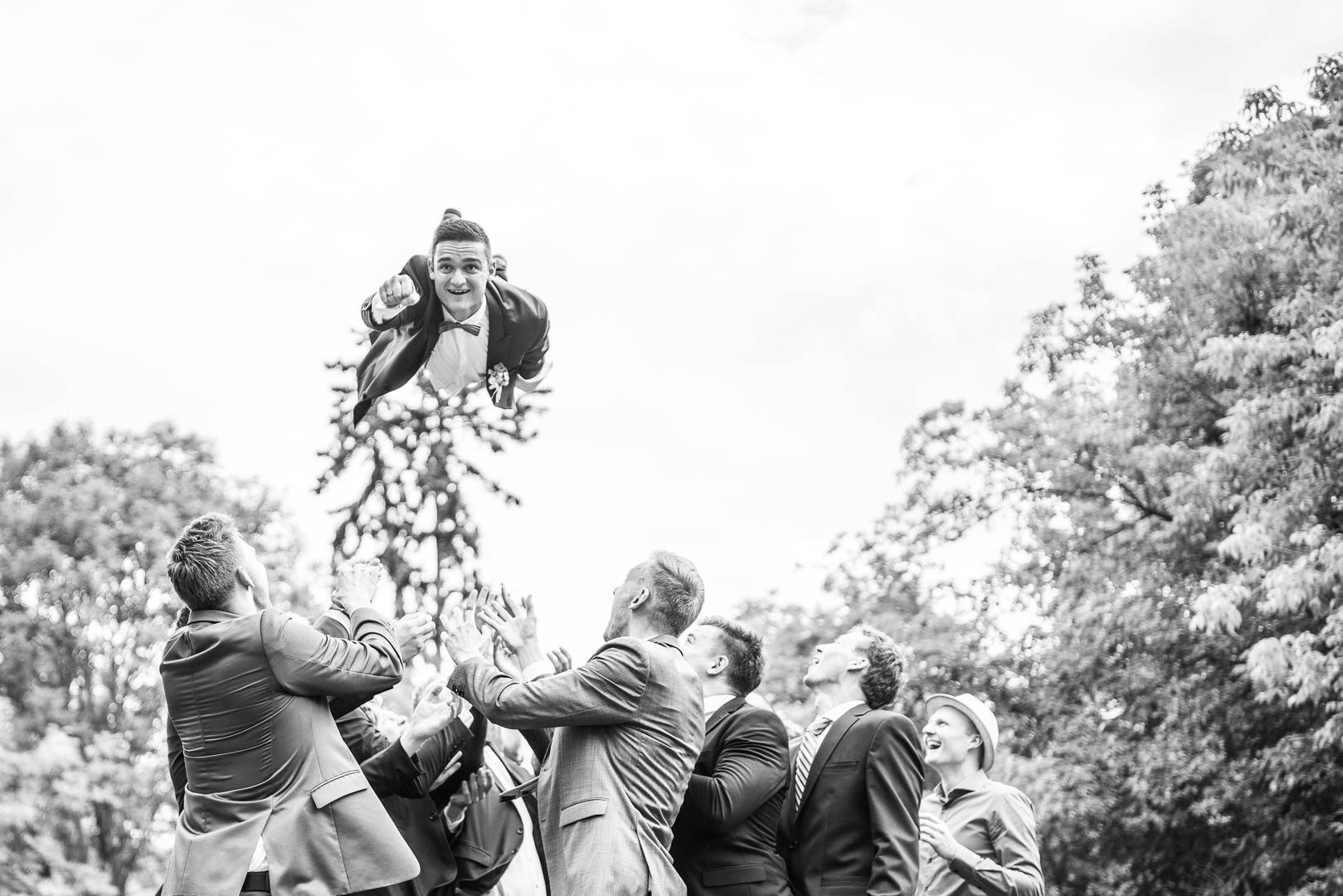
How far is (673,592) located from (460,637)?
2.22 ft

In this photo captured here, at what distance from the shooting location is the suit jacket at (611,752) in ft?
13.5

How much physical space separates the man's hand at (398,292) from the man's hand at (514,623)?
5.88 feet

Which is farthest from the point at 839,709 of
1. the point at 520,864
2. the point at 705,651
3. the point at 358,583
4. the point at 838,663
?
the point at 520,864

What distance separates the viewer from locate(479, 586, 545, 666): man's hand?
14.5 feet

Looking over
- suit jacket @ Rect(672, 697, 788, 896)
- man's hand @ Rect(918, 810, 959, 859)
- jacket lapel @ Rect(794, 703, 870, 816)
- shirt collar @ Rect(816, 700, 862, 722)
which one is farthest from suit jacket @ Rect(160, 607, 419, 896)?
man's hand @ Rect(918, 810, 959, 859)

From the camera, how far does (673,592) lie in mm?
4473

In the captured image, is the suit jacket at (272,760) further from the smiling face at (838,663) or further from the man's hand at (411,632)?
the smiling face at (838,663)

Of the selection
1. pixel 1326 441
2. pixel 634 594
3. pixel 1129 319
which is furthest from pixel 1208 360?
pixel 634 594

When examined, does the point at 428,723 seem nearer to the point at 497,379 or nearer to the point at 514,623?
the point at 514,623

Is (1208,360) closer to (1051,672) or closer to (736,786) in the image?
(1051,672)

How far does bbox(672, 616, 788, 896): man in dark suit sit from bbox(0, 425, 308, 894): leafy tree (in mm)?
18896

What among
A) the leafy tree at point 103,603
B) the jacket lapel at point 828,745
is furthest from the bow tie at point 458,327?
the leafy tree at point 103,603

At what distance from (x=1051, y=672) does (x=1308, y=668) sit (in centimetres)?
597

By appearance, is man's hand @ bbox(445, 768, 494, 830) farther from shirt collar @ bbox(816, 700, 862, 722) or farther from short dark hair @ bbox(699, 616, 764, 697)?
shirt collar @ bbox(816, 700, 862, 722)
